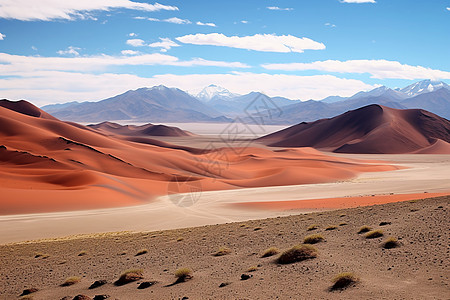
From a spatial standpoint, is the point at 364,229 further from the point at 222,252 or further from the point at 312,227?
the point at 222,252

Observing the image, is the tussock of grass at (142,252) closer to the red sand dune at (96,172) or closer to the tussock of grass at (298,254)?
the tussock of grass at (298,254)

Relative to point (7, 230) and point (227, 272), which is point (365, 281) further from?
point (7, 230)

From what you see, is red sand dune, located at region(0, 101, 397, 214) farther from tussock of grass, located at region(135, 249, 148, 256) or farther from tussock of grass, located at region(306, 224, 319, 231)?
tussock of grass, located at region(306, 224, 319, 231)

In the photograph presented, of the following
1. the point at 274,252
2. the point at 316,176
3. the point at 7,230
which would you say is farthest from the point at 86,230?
the point at 316,176

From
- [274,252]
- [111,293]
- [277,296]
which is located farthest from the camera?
[274,252]

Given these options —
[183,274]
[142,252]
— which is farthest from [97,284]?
[142,252]

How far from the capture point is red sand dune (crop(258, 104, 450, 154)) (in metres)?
130

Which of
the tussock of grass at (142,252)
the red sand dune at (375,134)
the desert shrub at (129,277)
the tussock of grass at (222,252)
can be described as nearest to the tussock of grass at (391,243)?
the tussock of grass at (222,252)

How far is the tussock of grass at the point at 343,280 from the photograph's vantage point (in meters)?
9.66

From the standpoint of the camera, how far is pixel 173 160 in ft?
227

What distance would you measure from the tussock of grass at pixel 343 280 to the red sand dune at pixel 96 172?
30.6 metres

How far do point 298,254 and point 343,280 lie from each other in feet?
9.16

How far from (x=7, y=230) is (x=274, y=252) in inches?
842

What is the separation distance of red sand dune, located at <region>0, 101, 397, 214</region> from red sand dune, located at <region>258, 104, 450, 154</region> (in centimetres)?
5706
